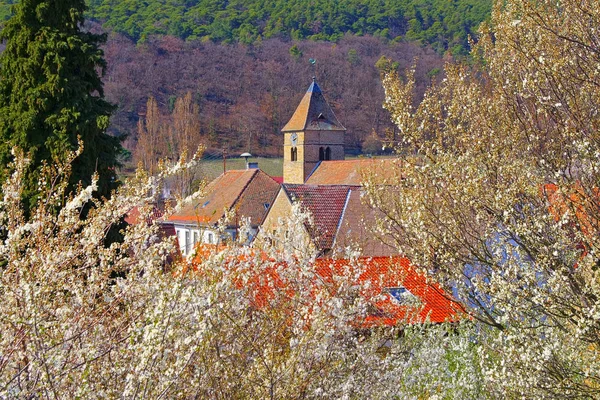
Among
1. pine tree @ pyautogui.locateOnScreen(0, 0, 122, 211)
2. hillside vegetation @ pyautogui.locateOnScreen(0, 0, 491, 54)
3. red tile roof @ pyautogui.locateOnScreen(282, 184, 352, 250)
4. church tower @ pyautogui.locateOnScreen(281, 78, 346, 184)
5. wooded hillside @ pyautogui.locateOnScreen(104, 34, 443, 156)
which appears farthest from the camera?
hillside vegetation @ pyautogui.locateOnScreen(0, 0, 491, 54)

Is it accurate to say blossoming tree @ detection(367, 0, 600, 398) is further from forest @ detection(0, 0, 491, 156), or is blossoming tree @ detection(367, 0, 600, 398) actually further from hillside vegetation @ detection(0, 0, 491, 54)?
hillside vegetation @ detection(0, 0, 491, 54)

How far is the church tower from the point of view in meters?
52.1

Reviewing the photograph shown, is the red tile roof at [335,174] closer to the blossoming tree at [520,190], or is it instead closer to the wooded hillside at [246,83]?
the blossoming tree at [520,190]

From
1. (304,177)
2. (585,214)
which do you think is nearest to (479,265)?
(585,214)

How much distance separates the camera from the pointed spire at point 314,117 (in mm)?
53375

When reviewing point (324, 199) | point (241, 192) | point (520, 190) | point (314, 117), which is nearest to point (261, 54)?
point (314, 117)

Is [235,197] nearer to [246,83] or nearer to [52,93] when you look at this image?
[52,93]

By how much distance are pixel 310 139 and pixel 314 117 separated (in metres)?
2.18

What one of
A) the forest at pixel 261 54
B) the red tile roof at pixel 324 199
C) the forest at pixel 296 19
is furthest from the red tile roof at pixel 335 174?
the forest at pixel 296 19

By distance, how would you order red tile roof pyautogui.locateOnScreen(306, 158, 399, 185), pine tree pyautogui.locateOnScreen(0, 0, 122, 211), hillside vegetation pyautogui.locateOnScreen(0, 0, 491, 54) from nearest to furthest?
1. pine tree pyautogui.locateOnScreen(0, 0, 122, 211)
2. red tile roof pyautogui.locateOnScreen(306, 158, 399, 185)
3. hillside vegetation pyautogui.locateOnScreen(0, 0, 491, 54)

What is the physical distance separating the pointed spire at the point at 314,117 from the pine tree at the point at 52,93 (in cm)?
Answer: 3767

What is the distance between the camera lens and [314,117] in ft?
177

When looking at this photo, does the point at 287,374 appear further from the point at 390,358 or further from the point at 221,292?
the point at 390,358

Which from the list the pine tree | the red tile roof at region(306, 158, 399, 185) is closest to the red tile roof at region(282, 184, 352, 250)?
the pine tree
